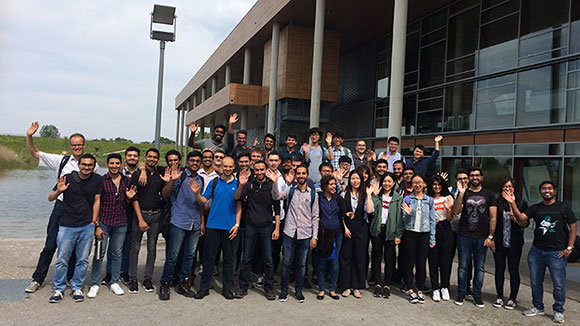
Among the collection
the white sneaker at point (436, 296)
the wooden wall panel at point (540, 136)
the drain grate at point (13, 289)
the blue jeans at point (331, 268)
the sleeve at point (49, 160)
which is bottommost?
the drain grate at point (13, 289)

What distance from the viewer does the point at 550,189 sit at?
17.1ft

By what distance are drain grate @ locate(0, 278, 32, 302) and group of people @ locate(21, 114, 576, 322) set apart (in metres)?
0.18

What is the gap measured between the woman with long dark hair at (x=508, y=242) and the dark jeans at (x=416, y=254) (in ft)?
3.10

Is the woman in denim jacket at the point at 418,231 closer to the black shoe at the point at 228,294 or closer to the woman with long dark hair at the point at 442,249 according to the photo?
the woman with long dark hair at the point at 442,249

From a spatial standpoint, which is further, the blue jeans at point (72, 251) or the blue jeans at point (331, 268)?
the blue jeans at point (331, 268)

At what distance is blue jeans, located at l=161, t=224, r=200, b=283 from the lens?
543 centimetres

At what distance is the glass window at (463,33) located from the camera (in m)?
14.7

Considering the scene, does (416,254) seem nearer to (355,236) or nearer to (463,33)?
(355,236)

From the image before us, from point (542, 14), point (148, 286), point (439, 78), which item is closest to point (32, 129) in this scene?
point (148, 286)

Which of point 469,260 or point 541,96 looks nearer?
point 469,260

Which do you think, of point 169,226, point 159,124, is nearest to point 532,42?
point 159,124

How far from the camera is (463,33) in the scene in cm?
1514

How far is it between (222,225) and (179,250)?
2.24 feet

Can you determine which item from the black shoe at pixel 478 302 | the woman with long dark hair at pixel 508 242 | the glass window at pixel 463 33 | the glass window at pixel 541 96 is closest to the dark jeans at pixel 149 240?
the black shoe at pixel 478 302
